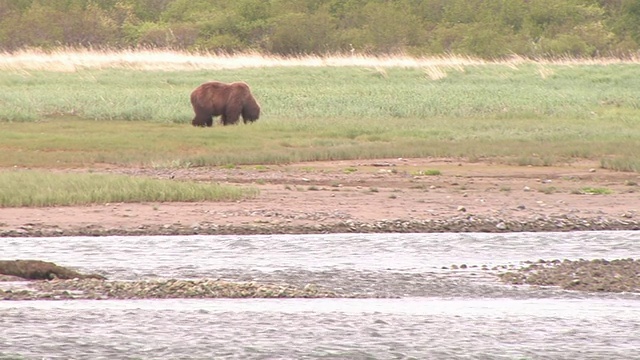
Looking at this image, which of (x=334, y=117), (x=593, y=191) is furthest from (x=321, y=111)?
(x=593, y=191)

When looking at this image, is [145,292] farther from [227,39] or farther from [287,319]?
[227,39]

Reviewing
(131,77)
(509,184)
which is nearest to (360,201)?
(509,184)

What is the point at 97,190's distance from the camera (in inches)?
601

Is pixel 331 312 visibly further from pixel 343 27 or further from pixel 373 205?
pixel 343 27

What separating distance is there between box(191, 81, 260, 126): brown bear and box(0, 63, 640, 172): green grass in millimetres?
463

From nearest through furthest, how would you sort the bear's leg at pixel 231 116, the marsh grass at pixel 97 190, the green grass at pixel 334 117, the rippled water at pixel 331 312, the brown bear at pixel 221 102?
the rippled water at pixel 331 312 < the marsh grass at pixel 97 190 < the green grass at pixel 334 117 < the brown bear at pixel 221 102 < the bear's leg at pixel 231 116

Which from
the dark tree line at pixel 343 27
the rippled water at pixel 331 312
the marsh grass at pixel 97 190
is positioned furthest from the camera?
the dark tree line at pixel 343 27

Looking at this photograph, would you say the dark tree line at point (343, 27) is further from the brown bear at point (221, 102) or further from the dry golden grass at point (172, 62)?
the brown bear at point (221, 102)

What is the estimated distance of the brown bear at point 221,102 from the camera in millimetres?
23109

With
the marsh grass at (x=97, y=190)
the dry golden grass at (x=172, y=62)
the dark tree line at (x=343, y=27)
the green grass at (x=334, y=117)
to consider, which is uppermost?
the dark tree line at (x=343, y=27)

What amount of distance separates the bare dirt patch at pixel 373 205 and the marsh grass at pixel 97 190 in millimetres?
164

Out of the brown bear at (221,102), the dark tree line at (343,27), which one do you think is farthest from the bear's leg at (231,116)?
the dark tree line at (343,27)

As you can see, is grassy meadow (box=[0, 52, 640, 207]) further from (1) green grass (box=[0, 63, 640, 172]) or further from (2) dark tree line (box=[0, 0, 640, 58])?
(2) dark tree line (box=[0, 0, 640, 58])

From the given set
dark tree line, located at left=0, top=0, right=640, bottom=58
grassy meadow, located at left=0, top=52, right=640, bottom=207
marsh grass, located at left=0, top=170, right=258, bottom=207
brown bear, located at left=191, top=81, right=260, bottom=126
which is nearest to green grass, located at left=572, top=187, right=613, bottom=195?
grassy meadow, located at left=0, top=52, right=640, bottom=207
